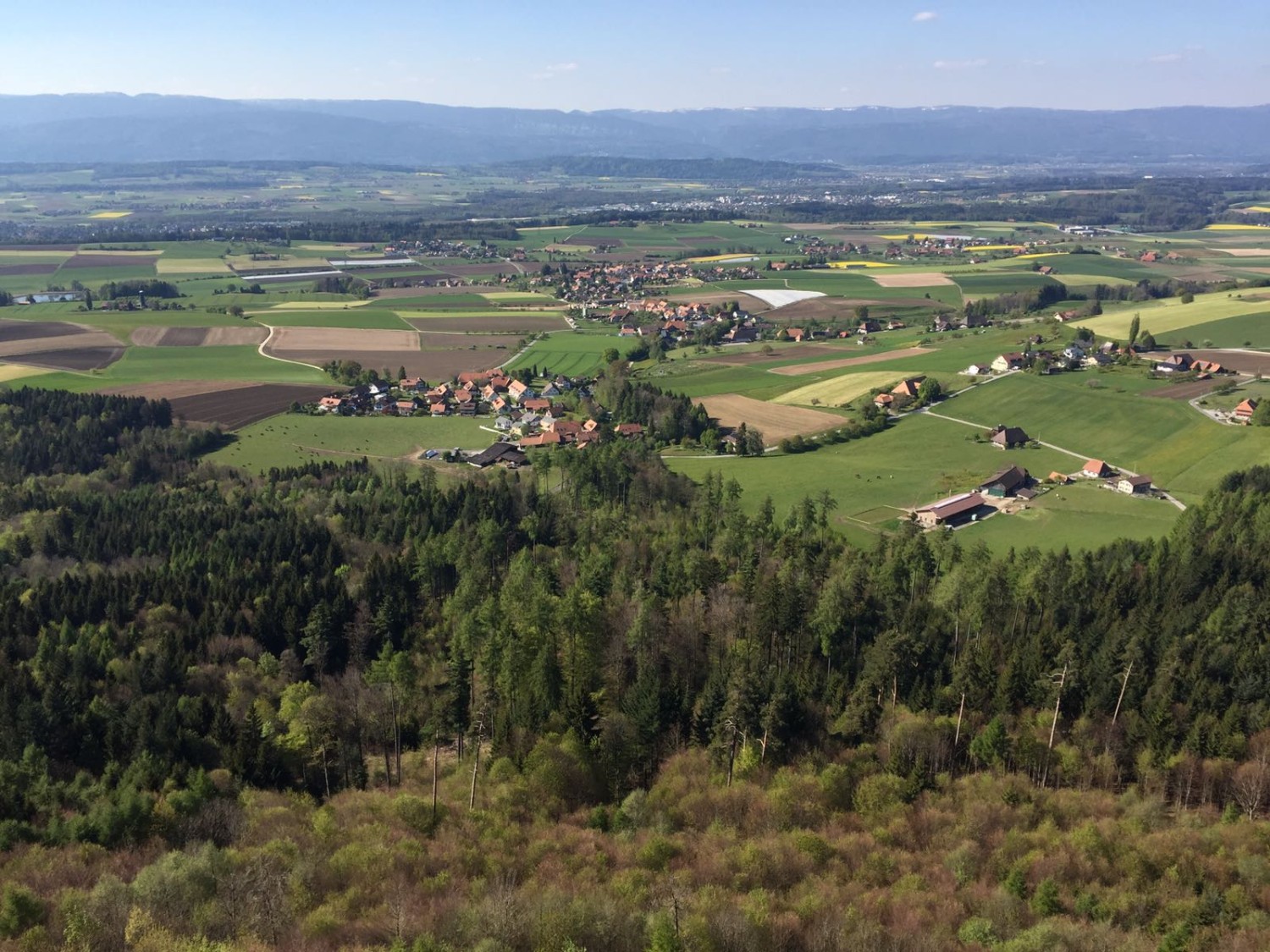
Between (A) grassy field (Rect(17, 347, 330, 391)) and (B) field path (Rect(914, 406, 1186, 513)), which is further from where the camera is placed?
(A) grassy field (Rect(17, 347, 330, 391))

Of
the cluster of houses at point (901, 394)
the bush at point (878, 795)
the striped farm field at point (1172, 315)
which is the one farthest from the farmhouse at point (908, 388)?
the bush at point (878, 795)

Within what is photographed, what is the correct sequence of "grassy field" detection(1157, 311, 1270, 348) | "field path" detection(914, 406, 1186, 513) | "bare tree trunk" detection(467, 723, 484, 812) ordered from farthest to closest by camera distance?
"grassy field" detection(1157, 311, 1270, 348) → "field path" detection(914, 406, 1186, 513) → "bare tree trunk" detection(467, 723, 484, 812)

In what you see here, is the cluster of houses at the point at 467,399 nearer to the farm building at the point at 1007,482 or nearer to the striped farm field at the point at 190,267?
the farm building at the point at 1007,482

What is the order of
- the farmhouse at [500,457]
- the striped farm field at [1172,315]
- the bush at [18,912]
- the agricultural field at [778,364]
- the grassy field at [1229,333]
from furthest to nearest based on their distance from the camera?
the striped farm field at [1172,315]
the grassy field at [1229,333]
the farmhouse at [500,457]
the agricultural field at [778,364]
the bush at [18,912]

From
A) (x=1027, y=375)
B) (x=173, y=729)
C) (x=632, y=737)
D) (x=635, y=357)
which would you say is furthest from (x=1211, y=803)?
(x=635, y=357)

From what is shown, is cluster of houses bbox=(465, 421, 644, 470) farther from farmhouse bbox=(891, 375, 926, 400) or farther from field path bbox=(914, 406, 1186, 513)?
field path bbox=(914, 406, 1186, 513)

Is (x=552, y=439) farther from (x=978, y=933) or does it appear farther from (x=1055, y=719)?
(x=978, y=933)

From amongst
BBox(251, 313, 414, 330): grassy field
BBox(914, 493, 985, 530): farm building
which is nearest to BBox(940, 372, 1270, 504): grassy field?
BBox(914, 493, 985, 530): farm building

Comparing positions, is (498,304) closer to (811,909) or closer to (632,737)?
(632,737)
